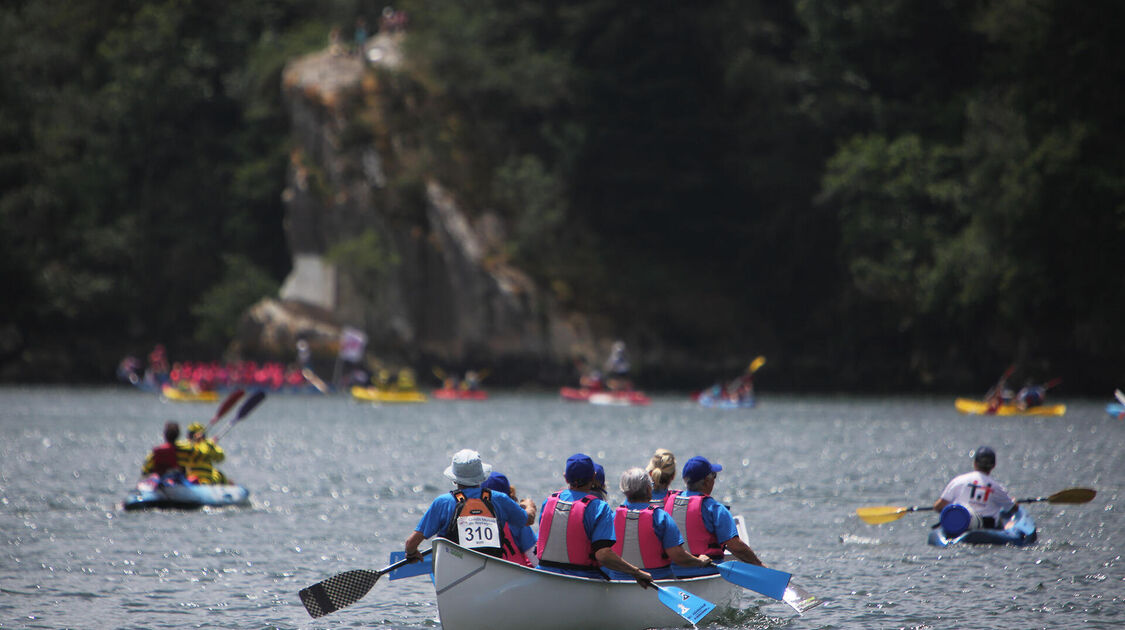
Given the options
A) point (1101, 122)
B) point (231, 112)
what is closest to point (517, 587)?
point (1101, 122)

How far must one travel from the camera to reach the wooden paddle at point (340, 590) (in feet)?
46.0

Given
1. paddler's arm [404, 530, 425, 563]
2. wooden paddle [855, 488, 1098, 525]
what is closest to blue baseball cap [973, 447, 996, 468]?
wooden paddle [855, 488, 1098, 525]

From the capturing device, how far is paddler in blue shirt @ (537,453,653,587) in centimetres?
1318

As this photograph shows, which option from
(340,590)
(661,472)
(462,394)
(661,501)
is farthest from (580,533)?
(462,394)

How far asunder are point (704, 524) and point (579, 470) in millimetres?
2304

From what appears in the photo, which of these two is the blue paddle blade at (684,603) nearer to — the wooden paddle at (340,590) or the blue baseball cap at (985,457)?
the wooden paddle at (340,590)

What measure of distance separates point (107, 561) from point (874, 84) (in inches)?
1987

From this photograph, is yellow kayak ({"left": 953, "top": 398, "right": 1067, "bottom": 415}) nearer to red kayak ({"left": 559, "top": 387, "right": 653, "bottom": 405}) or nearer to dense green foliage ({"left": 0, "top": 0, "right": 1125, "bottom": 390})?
dense green foliage ({"left": 0, "top": 0, "right": 1125, "bottom": 390})

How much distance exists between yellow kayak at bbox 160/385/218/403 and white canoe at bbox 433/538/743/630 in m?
51.9

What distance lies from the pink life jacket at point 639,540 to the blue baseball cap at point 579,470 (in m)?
0.94

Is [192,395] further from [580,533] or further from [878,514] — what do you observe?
[580,533]

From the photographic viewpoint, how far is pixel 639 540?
46.1 feet

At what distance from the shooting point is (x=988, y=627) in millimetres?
14867

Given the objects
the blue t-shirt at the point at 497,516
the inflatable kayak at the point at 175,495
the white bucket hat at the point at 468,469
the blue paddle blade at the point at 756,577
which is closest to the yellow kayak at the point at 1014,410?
the inflatable kayak at the point at 175,495
